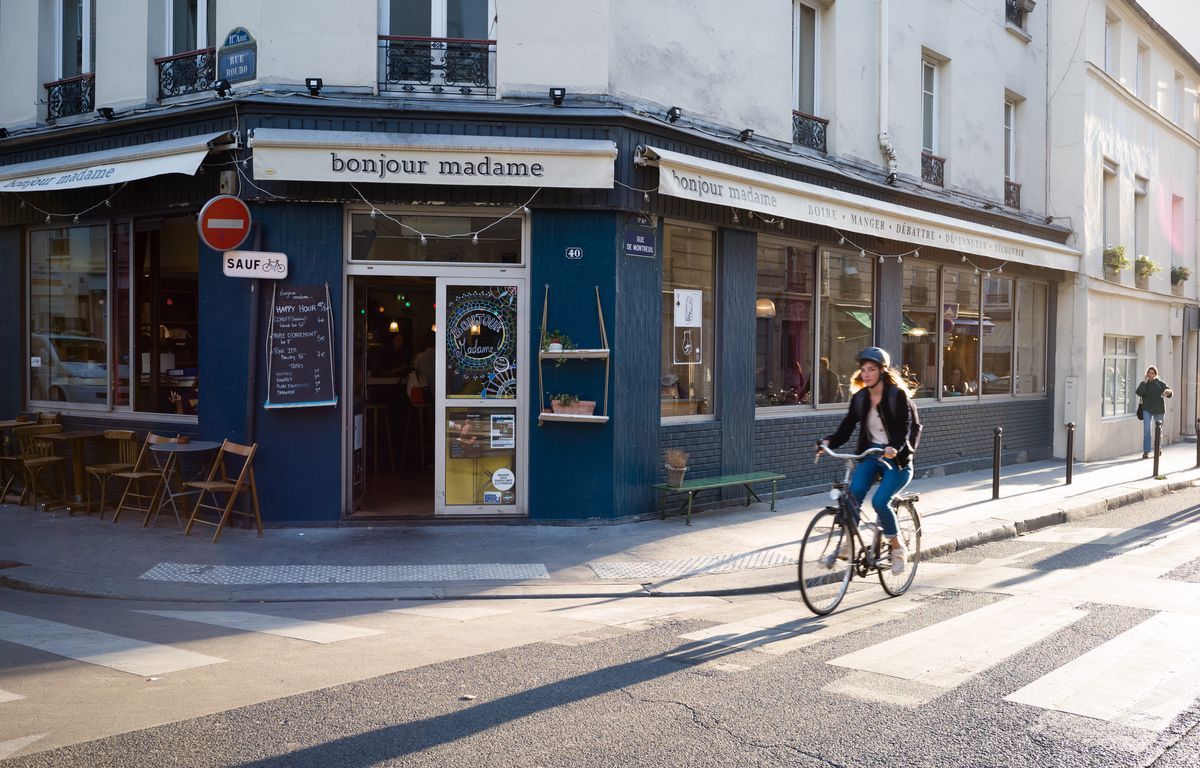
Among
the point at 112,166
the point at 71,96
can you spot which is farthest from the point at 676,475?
the point at 71,96

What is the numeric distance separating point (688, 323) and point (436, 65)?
13.2ft

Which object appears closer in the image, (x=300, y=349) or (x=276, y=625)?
(x=276, y=625)

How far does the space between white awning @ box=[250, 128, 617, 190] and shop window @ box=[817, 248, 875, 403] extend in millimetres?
5100

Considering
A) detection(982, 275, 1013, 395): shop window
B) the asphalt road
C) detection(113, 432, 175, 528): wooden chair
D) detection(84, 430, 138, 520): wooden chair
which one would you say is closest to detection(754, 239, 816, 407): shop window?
the asphalt road

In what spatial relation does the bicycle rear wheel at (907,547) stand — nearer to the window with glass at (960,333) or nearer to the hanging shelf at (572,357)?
the hanging shelf at (572,357)

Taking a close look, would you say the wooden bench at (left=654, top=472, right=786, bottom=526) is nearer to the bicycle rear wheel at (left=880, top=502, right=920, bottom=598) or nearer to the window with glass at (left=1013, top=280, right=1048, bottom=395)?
the bicycle rear wheel at (left=880, top=502, right=920, bottom=598)

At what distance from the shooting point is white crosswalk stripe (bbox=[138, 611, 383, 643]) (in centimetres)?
642

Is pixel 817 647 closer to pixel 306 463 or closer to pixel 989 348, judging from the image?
pixel 306 463

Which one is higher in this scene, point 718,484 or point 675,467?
point 675,467

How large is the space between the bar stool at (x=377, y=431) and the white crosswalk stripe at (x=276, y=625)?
652 centimetres

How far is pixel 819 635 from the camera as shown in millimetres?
6461

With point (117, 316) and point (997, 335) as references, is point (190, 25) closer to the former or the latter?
point (117, 316)

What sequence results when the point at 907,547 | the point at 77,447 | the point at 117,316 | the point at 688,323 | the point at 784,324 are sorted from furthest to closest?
the point at 784,324 → the point at 117,316 → the point at 688,323 → the point at 77,447 → the point at 907,547

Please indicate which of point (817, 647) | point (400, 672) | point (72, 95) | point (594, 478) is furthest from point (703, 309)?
point (72, 95)
